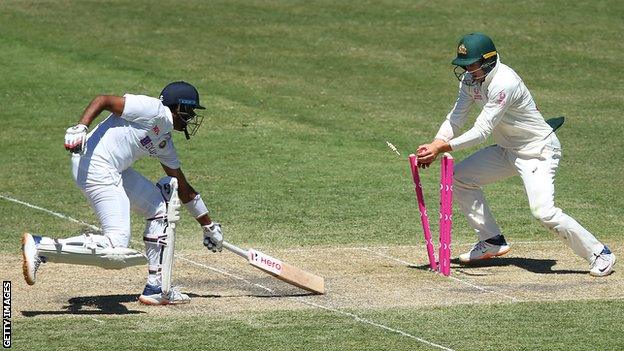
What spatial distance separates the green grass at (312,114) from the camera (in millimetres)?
10031

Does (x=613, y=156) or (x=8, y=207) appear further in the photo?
(x=613, y=156)

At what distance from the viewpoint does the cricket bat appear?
1079cm

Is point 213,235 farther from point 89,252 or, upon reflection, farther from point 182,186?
point 89,252

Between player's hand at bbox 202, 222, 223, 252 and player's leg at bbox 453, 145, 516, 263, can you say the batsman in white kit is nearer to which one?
player's hand at bbox 202, 222, 223, 252

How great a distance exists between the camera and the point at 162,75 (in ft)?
70.8

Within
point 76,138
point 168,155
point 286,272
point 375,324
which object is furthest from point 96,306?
point 375,324

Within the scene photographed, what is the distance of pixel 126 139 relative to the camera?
10.3 meters

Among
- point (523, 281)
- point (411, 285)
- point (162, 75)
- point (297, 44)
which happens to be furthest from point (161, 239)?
point (297, 44)

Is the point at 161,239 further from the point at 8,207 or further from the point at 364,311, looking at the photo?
the point at 8,207

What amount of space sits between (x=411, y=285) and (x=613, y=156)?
24.8 feet

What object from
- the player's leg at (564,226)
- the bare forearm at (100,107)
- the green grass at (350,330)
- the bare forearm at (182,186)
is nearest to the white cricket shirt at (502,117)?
the player's leg at (564,226)

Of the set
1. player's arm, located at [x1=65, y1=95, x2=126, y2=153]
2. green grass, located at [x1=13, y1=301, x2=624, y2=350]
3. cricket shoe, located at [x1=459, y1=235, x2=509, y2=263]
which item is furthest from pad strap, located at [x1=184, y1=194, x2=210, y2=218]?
cricket shoe, located at [x1=459, y1=235, x2=509, y2=263]

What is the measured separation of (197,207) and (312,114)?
919 cm

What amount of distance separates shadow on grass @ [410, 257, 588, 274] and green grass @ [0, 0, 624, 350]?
1093 millimetres
